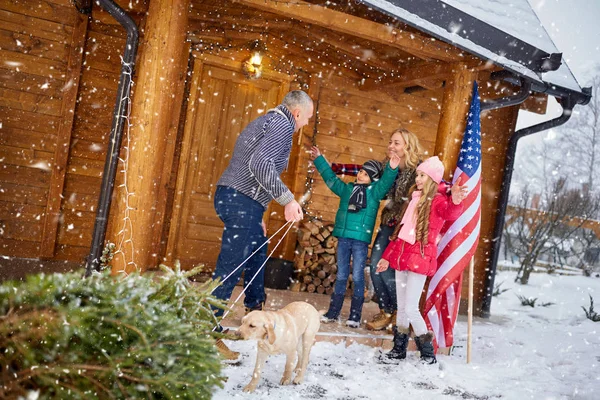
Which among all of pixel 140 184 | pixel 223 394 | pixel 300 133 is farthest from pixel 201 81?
pixel 223 394

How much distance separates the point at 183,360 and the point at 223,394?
145 cm

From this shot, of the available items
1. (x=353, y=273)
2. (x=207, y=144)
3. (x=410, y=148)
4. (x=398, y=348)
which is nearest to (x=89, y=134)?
(x=207, y=144)

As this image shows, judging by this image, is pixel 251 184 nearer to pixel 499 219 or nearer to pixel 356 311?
pixel 356 311

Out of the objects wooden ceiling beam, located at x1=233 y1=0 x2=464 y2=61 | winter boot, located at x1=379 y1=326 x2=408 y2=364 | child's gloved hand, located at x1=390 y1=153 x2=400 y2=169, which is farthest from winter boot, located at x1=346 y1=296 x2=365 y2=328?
wooden ceiling beam, located at x1=233 y1=0 x2=464 y2=61

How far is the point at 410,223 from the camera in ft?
14.0

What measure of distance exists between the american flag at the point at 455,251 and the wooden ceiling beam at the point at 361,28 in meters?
0.88

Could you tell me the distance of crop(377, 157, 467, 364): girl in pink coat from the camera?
13.7 feet

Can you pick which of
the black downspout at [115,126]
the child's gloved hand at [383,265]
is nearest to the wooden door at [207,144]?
the black downspout at [115,126]

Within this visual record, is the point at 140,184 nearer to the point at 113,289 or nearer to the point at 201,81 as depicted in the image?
the point at 113,289

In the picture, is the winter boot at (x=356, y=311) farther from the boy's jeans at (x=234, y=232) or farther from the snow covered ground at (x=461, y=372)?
the boy's jeans at (x=234, y=232)

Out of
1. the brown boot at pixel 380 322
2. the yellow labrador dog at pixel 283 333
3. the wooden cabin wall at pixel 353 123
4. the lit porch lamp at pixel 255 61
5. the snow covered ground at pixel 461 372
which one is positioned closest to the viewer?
the yellow labrador dog at pixel 283 333

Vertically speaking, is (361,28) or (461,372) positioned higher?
(361,28)

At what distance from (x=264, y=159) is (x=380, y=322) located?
7.36 feet

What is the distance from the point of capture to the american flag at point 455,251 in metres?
4.65
